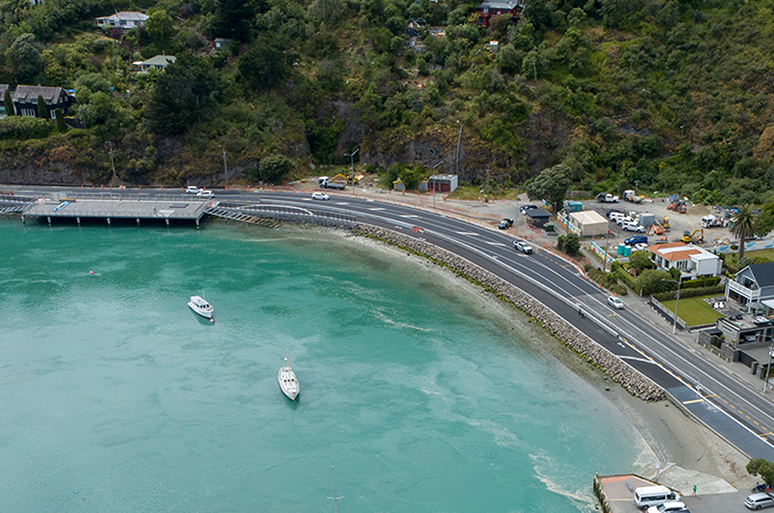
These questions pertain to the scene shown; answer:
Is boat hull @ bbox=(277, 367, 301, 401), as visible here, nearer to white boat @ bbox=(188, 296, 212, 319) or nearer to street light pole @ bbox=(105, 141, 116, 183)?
white boat @ bbox=(188, 296, 212, 319)

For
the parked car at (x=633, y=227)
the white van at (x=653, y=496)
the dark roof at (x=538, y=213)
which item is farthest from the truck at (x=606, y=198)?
the white van at (x=653, y=496)

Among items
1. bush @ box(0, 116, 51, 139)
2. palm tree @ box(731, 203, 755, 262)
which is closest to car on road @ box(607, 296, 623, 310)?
palm tree @ box(731, 203, 755, 262)

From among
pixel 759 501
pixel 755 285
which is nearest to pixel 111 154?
pixel 755 285

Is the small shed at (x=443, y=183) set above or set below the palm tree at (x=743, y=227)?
above

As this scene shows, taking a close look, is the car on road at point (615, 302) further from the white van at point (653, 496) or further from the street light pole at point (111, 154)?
the street light pole at point (111, 154)

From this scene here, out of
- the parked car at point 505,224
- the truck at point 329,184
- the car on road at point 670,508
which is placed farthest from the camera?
the truck at point 329,184

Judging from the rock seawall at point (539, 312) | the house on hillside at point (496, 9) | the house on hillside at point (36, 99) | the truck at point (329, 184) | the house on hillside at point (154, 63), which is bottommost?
the rock seawall at point (539, 312)

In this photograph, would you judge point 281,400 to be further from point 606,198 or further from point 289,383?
point 606,198
